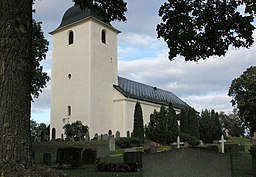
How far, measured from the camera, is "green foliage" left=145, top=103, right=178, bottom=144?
4123 cm

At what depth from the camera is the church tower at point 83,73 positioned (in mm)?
45438

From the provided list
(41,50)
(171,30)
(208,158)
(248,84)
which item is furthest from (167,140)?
(208,158)

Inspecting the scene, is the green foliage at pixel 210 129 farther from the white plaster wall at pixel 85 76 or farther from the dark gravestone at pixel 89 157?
the dark gravestone at pixel 89 157

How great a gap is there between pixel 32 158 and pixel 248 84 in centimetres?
4785

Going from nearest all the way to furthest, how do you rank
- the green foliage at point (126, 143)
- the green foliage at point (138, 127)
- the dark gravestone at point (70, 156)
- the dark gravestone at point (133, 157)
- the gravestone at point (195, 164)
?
the gravestone at point (195, 164), the dark gravestone at point (133, 157), the dark gravestone at point (70, 156), the green foliage at point (126, 143), the green foliage at point (138, 127)

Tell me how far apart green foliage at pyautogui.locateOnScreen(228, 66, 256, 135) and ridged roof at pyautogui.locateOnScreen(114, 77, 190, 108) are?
1180cm

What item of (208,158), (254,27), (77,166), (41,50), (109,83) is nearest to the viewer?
(208,158)

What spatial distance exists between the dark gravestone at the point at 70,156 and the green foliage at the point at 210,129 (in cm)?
4168

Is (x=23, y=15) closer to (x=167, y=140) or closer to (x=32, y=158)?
(x=32, y=158)

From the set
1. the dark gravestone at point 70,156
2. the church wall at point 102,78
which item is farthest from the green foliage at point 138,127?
the dark gravestone at point 70,156

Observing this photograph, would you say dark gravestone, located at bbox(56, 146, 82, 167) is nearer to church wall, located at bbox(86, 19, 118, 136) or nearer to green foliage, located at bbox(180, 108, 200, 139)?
church wall, located at bbox(86, 19, 118, 136)

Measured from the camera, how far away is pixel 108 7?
10.7 metres

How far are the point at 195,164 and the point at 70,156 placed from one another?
929 cm

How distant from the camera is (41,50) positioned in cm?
2780
